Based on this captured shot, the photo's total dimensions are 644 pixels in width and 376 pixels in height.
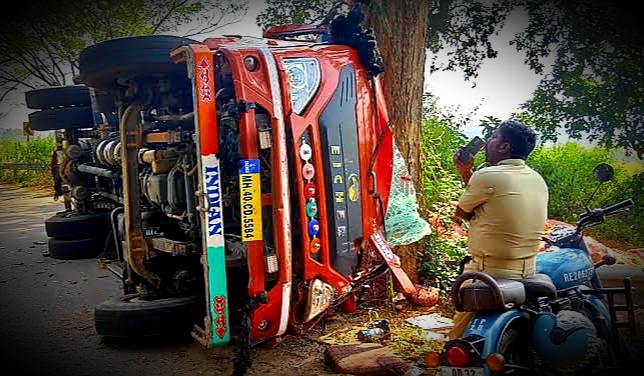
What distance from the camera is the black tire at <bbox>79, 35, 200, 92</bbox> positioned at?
4383mm

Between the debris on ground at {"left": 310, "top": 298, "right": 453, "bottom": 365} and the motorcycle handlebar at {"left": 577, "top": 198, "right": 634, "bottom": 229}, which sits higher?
the motorcycle handlebar at {"left": 577, "top": 198, "right": 634, "bottom": 229}

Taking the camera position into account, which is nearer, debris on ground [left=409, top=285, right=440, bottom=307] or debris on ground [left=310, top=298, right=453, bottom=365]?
debris on ground [left=310, top=298, right=453, bottom=365]

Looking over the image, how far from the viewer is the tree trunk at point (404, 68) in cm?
555

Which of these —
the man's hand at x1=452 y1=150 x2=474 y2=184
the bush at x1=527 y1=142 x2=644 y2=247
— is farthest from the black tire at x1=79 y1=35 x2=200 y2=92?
the bush at x1=527 y1=142 x2=644 y2=247

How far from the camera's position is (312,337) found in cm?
446

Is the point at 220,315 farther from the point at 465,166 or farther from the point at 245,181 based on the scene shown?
the point at 465,166

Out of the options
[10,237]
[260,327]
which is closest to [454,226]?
[260,327]

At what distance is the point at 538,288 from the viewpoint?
3174 mm

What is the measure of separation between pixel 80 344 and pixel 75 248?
3366 millimetres

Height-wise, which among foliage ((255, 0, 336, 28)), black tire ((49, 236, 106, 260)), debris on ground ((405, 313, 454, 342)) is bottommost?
debris on ground ((405, 313, 454, 342))

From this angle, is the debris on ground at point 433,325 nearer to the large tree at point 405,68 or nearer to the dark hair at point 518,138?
the large tree at point 405,68

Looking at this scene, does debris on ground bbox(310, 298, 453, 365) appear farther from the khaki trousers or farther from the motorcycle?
the motorcycle

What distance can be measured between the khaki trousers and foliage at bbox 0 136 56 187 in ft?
62.8

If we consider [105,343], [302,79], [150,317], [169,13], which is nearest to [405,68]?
[302,79]
